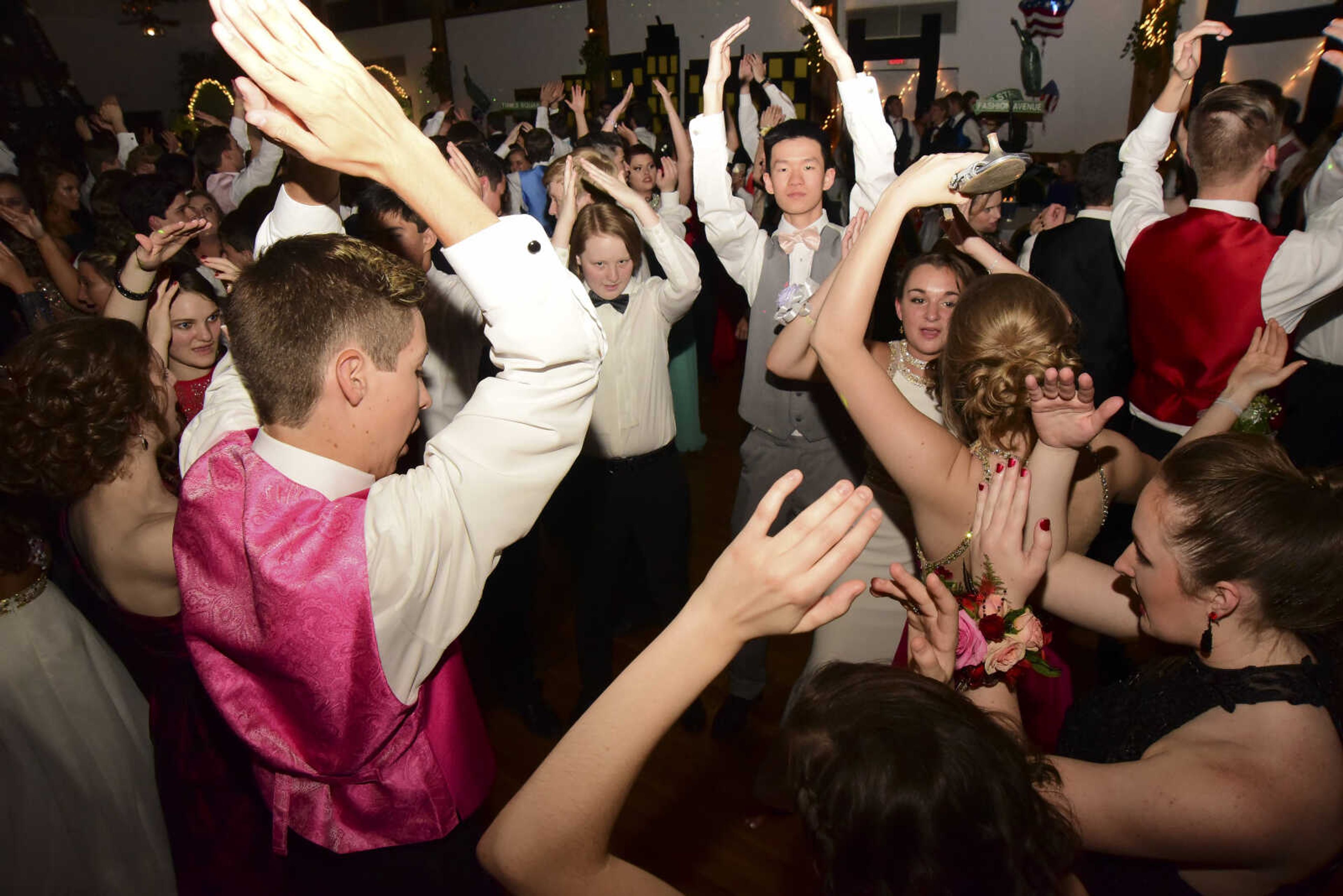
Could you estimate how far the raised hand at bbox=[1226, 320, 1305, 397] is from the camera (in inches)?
64.4

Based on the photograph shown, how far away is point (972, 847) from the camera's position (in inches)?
26.4

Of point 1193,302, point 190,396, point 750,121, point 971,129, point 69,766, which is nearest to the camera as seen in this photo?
point 69,766

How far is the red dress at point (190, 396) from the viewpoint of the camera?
2.26 metres

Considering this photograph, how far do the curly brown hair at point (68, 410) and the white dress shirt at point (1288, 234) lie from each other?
297 centimetres

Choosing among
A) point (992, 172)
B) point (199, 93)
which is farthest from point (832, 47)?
point (199, 93)

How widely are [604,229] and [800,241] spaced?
0.64 m

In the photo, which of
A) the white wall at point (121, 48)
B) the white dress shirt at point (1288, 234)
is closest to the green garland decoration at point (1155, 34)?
the white dress shirt at point (1288, 234)

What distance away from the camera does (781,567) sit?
665mm

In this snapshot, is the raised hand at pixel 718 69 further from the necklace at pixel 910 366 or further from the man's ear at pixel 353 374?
the man's ear at pixel 353 374

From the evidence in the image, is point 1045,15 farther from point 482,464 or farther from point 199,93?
point 199,93

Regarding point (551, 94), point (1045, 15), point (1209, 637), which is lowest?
point (1209, 637)

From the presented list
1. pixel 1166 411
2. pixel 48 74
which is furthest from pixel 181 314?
pixel 48 74

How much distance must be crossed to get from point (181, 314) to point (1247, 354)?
2.74 metres

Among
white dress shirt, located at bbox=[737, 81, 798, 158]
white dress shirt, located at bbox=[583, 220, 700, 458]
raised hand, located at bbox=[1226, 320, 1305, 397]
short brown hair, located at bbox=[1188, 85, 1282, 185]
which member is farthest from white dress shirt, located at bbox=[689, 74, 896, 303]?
white dress shirt, located at bbox=[737, 81, 798, 158]
